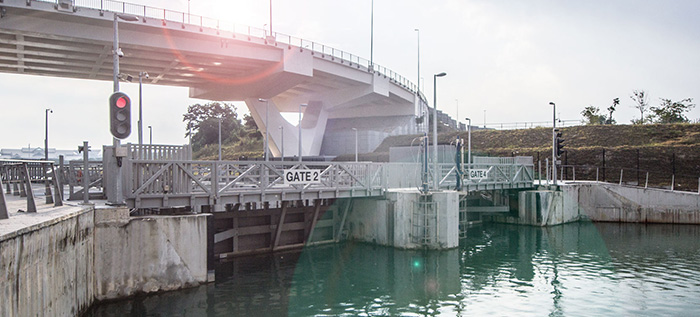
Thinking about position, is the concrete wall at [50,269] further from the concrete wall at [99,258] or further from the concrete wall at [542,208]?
the concrete wall at [542,208]

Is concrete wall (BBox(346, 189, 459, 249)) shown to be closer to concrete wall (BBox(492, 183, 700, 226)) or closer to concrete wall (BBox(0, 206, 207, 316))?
concrete wall (BBox(0, 206, 207, 316))

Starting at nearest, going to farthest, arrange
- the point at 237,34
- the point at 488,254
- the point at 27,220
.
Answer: the point at 27,220
the point at 488,254
the point at 237,34

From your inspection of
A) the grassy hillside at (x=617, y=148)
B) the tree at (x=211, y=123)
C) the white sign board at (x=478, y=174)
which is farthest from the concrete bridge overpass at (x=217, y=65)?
the tree at (x=211, y=123)

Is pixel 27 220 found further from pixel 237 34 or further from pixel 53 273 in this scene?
pixel 237 34

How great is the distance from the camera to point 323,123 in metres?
63.8

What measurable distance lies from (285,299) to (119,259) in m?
4.40

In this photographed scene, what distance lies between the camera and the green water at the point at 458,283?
13289 mm

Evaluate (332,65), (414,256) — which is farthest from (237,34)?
(414,256)

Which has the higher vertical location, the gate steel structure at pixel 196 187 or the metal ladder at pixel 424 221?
the gate steel structure at pixel 196 187

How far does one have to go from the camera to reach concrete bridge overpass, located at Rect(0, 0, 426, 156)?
109ft

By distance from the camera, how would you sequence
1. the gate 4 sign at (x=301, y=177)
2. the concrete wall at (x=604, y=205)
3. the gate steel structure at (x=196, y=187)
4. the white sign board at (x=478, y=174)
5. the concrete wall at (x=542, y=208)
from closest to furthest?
the gate steel structure at (x=196, y=187), the gate 4 sign at (x=301, y=177), the white sign board at (x=478, y=174), the concrete wall at (x=542, y=208), the concrete wall at (x=604, y=205)

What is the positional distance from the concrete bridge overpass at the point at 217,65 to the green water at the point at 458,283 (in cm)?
1256

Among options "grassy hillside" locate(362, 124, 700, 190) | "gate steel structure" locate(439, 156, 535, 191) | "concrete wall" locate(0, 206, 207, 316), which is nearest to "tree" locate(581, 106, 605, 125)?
"grassy hillside" locate(362, 124, 700, 190)

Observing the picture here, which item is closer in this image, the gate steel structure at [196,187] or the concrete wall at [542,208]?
the gate steel structure at [196,187]
